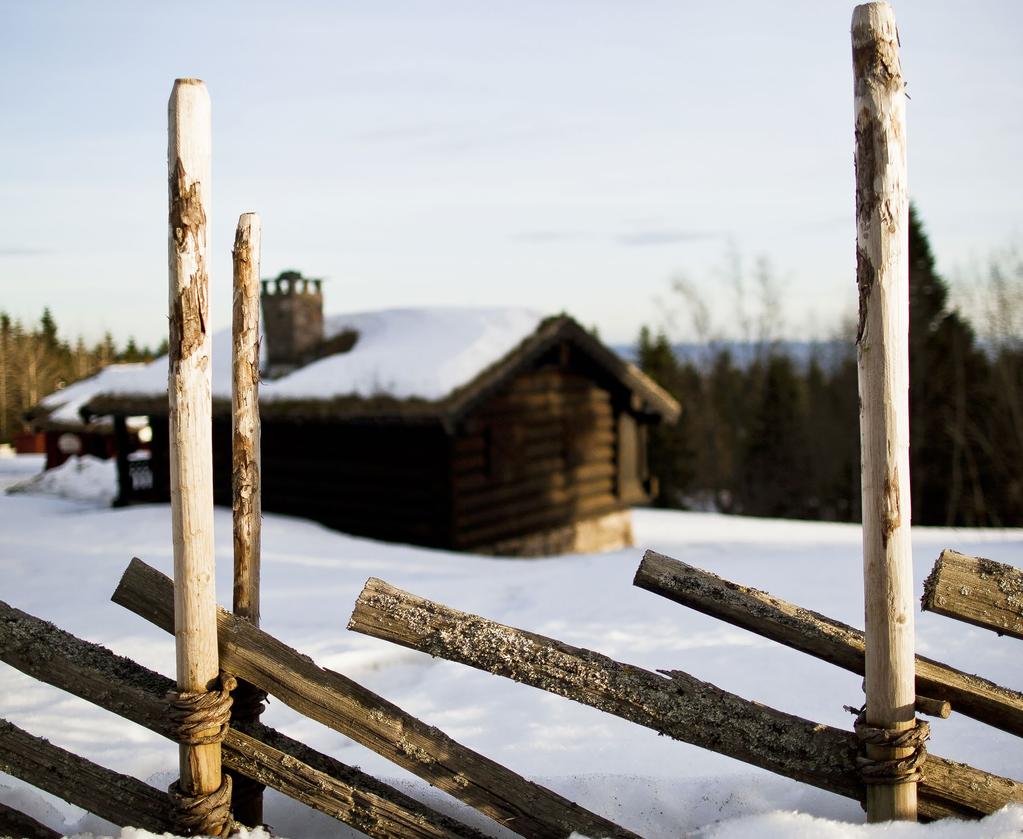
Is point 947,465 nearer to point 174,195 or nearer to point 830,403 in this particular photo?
point 830,403

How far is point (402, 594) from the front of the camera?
291 centimetres

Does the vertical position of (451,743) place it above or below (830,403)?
above

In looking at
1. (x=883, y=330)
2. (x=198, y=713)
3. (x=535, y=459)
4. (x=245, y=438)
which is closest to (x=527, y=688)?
(x=198, y=713)

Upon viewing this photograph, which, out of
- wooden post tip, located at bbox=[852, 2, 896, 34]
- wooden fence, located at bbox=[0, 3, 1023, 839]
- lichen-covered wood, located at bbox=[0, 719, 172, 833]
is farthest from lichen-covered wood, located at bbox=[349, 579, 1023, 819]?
wooden post tip, located at bbox=[852, 2, 896, 34]

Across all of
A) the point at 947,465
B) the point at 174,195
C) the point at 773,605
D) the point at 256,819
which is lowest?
the point at 947,465

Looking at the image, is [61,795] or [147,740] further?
[147,740]

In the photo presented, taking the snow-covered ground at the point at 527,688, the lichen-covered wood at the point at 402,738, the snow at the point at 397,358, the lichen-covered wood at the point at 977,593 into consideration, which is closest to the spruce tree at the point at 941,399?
the snow at the point at 397,358

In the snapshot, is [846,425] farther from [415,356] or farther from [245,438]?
[245,438]

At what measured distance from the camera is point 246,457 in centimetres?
320

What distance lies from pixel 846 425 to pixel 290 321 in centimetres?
2711

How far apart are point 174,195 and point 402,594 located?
1468 mm

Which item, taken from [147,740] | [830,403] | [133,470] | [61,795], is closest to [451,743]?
[61,795]

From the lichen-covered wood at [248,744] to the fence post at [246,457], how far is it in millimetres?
190

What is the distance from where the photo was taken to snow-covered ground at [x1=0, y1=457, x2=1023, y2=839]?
337 cm
